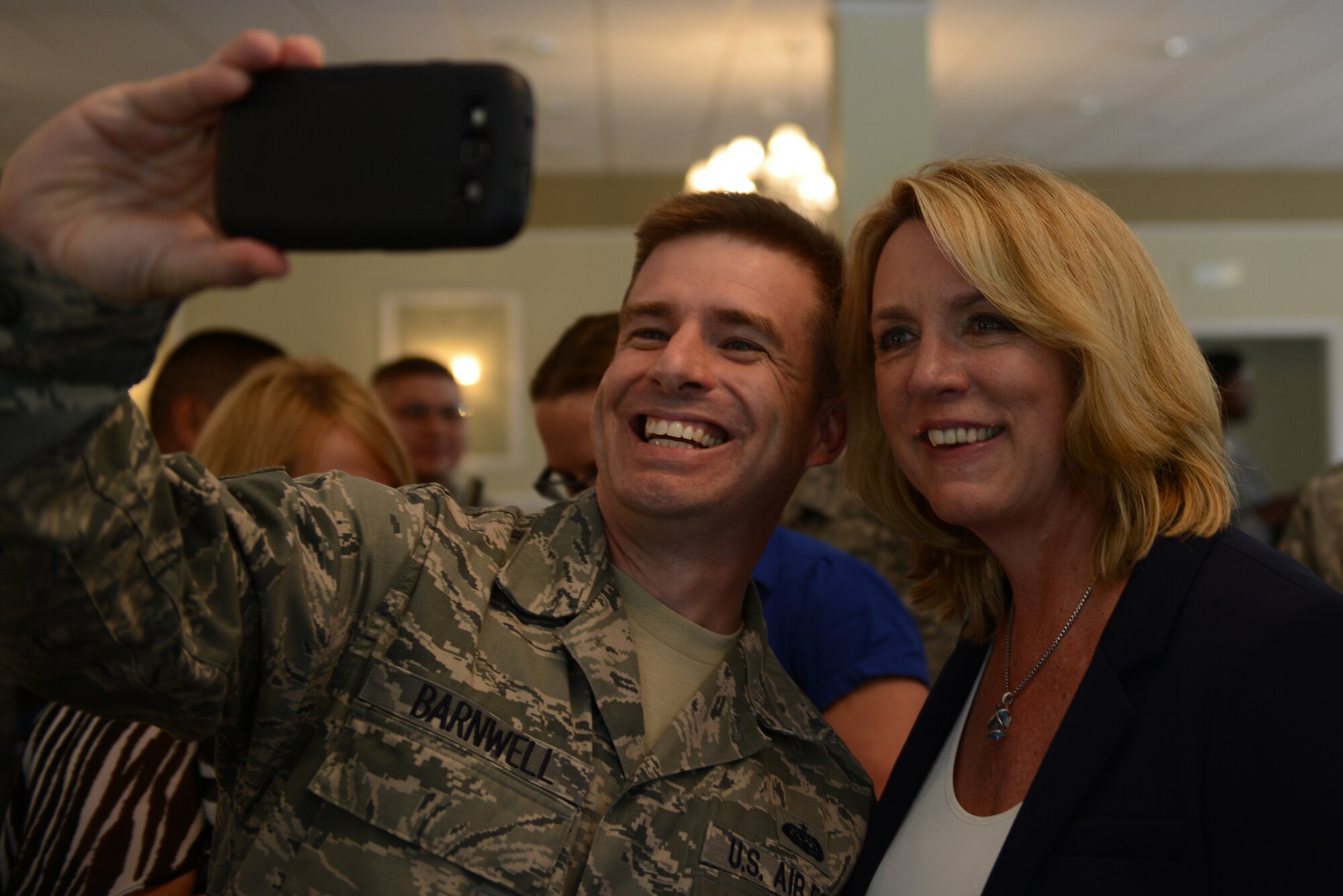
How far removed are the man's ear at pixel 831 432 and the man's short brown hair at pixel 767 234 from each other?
0.02 m

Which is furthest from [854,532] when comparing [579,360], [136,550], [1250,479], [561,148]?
[561,148]


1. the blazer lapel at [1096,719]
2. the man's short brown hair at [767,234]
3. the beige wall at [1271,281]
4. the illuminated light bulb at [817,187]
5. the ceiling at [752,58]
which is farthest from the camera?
the beige wall at [1271,281]

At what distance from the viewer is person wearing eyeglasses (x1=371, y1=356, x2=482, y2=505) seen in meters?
3.94

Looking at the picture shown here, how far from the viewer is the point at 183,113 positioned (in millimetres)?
704

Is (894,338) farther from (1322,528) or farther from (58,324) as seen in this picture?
(1322,528)

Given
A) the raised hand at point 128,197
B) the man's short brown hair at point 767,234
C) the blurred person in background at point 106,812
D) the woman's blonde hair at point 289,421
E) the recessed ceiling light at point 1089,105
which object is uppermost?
the recessed ceiling light at point 1089,105

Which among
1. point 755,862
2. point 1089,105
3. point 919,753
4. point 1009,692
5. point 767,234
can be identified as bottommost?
point 755,862

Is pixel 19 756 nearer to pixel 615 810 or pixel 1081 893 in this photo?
pixel 615 810

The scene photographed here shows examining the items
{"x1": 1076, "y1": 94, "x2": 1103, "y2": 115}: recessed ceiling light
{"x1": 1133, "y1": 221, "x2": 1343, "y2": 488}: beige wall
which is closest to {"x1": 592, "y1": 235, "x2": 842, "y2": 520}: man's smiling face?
{"x1": 1076, "y1": 94, "x2": 1103, "y2": 115}: recessed ceiling light

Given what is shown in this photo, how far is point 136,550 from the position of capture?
0.80 metres

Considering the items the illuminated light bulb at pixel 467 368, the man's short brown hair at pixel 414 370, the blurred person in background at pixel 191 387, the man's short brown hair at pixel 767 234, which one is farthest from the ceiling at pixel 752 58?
the man's short brown hair at pixel 767 234

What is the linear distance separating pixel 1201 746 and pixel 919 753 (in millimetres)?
412

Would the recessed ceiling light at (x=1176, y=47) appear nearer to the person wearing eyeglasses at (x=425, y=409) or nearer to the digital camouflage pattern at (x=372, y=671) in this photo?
the person wearing eyeglasses at (x=425, y=409)

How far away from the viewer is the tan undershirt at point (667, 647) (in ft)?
4.28
